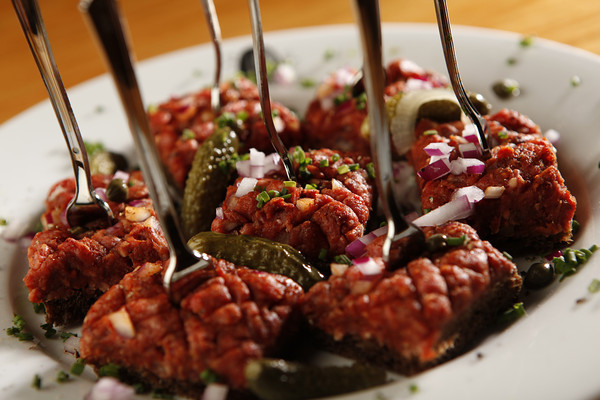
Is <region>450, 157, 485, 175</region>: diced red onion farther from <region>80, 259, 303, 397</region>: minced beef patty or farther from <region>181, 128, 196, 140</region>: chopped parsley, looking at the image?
<region>181, 128, 196, 140</region>: chopped parsley

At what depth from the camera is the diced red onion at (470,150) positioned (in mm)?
4082

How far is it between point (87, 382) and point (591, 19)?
21.8 ft

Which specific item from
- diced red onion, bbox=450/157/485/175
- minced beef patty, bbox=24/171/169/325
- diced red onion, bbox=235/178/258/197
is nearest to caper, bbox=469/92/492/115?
diced red onion, bbox=450/157/485/175

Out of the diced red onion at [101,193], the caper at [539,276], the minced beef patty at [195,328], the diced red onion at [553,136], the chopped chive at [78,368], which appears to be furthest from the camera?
the diced red onion at [553,136]

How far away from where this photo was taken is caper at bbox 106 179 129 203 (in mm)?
4414

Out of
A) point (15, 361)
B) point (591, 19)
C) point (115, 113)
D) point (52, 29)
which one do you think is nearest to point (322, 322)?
point (15, 361)

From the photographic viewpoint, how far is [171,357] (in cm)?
316

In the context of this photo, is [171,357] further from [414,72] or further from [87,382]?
[414,72]

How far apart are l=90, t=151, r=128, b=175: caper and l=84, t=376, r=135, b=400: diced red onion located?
8.34ft

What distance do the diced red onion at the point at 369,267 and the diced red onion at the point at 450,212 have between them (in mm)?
599

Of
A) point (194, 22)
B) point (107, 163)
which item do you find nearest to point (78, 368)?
point (107, 163)

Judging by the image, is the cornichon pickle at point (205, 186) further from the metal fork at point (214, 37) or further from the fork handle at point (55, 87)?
the metal fork at point (214, 37)

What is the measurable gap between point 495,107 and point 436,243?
2.57 m

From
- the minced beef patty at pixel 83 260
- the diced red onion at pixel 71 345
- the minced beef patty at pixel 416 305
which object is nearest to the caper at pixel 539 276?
the minced beef patty at pixel 416 305
